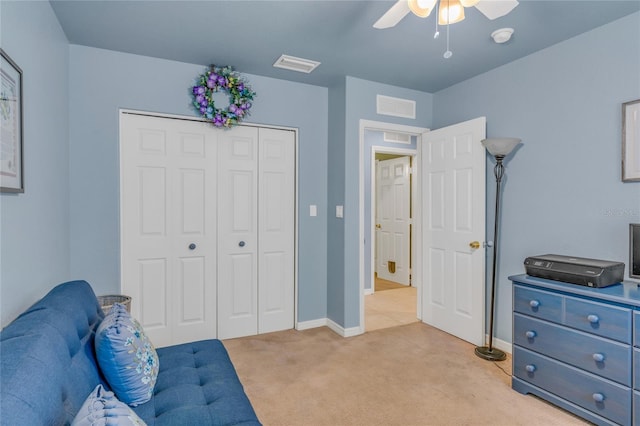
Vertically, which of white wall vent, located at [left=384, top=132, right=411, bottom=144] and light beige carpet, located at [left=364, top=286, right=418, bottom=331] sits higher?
white wall vent, located at [left=384, top=132, right=411, bottom=144]

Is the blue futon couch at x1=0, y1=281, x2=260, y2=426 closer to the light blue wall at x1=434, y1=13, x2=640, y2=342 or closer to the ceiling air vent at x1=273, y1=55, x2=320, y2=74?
the ceiling air vent at x1=273, y1=55, x2=320, y2=74

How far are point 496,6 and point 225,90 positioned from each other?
7.45 ft

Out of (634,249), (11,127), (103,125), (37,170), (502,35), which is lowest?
(634,249)

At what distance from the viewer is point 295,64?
10.0 feet

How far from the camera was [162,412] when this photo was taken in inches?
53.4

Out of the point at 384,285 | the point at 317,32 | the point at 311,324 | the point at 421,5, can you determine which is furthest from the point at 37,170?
the point at 384,285

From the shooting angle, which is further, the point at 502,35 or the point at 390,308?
the point at 390,308

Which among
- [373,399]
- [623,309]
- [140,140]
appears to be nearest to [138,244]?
[140,140]

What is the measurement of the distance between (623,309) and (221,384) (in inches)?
84.4

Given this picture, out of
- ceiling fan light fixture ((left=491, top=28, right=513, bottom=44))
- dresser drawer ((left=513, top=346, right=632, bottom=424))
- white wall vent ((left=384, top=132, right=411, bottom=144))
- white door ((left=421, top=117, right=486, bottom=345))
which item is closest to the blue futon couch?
dresser drawer ((left=513, top=346, right=632, bottom=424))

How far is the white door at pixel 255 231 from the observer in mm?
3299

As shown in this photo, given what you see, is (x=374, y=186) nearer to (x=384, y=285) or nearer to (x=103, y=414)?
(x=384, y=285)

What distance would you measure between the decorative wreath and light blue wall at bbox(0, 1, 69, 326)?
98cm

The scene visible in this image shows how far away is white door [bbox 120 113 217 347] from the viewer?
2.94m
